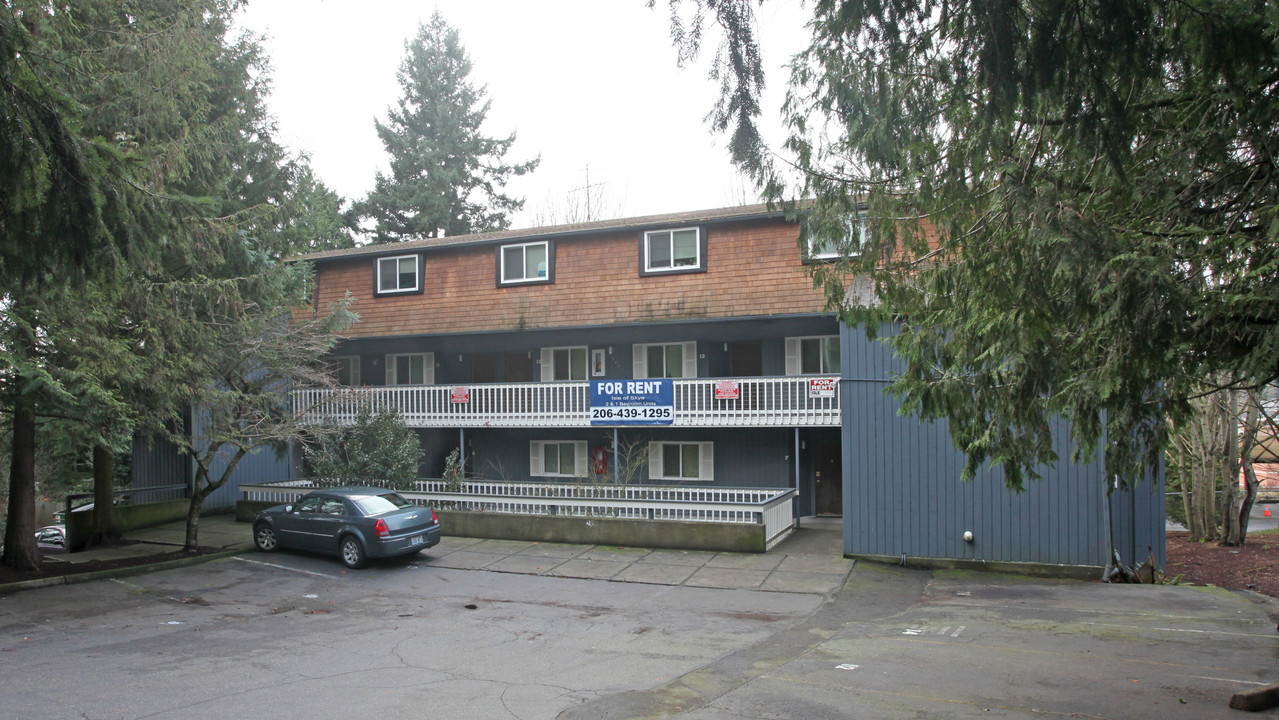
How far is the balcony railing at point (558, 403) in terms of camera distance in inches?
721

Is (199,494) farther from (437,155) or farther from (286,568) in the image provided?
(437,155)

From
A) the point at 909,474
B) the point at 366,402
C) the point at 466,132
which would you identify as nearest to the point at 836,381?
the point at 909,474

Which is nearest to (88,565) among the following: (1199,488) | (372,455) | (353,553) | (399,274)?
(353,553)

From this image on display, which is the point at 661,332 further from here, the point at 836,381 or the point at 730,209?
the point at 836,381

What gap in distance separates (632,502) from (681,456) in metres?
5.17

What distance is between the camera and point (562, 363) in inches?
921

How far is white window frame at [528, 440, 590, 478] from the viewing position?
22.7 m

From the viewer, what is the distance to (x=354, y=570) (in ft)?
48.0

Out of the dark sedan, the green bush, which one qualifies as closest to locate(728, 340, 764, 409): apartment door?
the green bush

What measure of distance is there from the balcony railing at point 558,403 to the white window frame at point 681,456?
213 centimetres

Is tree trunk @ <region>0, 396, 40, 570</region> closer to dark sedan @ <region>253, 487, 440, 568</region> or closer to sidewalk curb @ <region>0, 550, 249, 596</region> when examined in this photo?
sidewalk curb @ <region>0, 550, 249, 596</region>

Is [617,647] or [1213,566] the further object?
[1213,566]

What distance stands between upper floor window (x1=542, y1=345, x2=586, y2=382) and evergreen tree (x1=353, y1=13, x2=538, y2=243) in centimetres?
2001

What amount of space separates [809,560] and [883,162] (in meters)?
9.34
